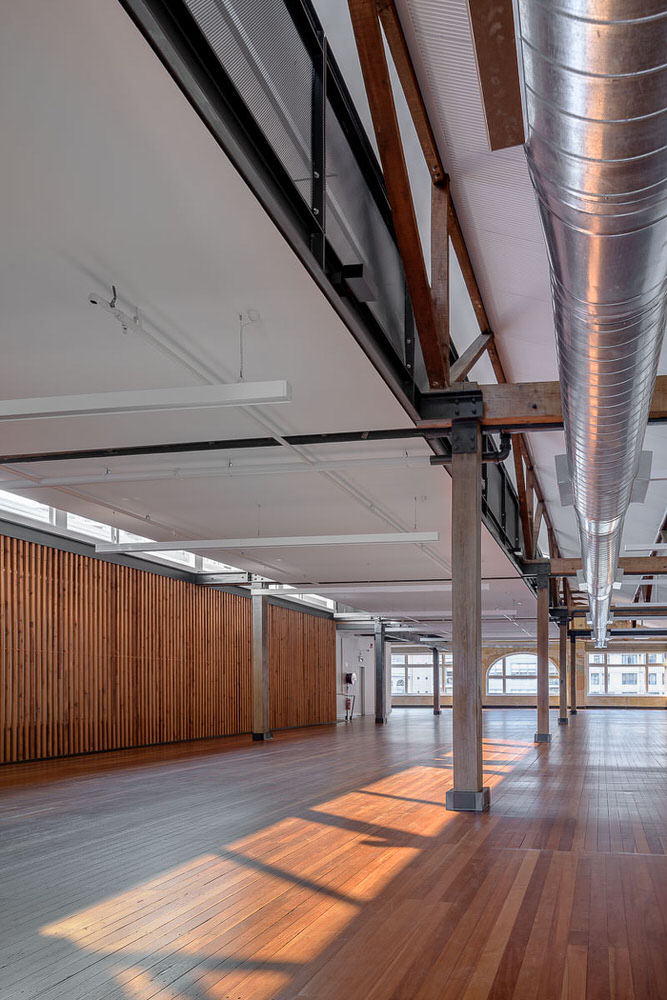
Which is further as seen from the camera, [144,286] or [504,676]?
[504,676]

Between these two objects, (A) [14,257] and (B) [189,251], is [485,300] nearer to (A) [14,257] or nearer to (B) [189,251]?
(B) [189,251]

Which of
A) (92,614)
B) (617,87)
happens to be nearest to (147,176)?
(617,87)

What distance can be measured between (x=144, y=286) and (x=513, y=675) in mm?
45391

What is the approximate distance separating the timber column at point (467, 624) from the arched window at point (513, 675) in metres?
41.2

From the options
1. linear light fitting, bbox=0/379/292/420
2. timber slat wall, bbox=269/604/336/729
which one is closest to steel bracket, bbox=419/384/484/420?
linear light fitting, bbox=0/379/292/420

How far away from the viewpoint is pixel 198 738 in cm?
2008

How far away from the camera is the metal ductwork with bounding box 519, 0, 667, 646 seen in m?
2.45

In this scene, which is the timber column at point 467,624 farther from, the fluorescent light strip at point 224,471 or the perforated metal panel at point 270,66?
the perforated metal panel at point 270,66

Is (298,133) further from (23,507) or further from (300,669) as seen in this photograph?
(300,669)

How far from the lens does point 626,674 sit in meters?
48.4

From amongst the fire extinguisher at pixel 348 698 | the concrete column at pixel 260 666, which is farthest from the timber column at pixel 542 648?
the fire extinguisher at pixel 348 698

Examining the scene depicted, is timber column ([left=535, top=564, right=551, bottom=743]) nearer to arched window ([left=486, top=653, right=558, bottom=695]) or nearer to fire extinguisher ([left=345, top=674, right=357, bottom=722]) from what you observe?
fire extinguisher ([left=345, top=674, right=357, bottom=722])

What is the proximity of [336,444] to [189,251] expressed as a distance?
4278 mm

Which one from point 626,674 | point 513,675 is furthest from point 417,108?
point 626,674
